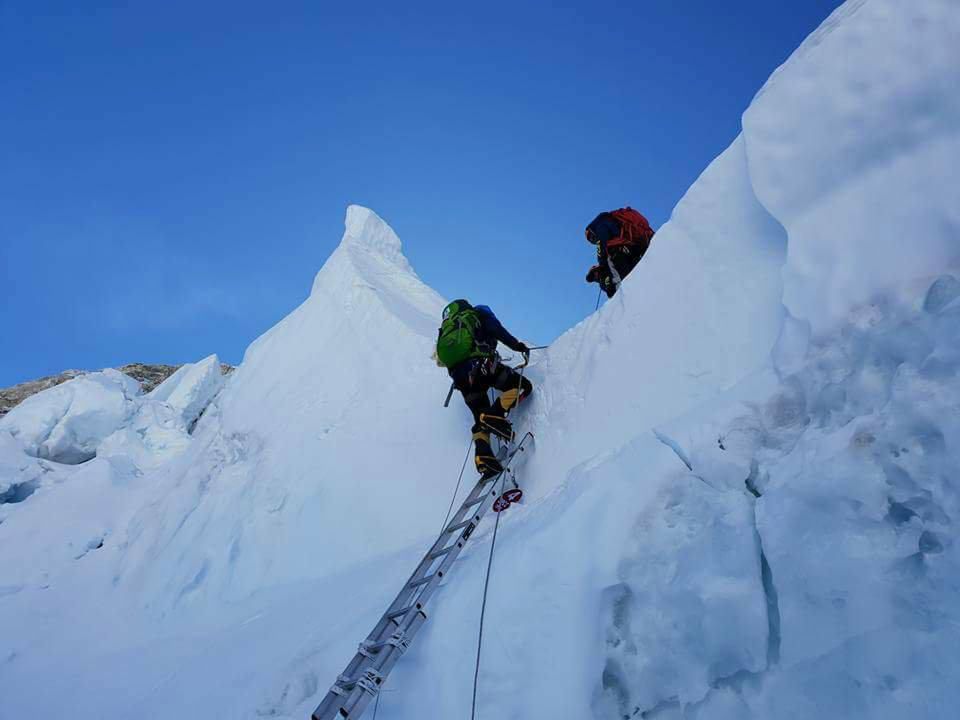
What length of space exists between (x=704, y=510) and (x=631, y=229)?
4568 mm

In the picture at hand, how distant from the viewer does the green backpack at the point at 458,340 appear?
4.88m

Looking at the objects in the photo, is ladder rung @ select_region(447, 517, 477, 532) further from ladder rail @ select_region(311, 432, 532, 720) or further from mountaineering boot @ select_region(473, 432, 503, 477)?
mountaineering boot @ select_region(473, 432, 503, 477)

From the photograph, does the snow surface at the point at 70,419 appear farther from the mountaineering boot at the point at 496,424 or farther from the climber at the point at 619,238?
the climber at the point at 619,238

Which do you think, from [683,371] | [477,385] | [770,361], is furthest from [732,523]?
[477,385]

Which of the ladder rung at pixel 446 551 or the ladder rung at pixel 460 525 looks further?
the ladder rung at pixel 460 525

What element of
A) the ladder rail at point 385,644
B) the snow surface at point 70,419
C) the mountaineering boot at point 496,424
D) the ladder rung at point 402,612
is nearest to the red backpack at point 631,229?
the mountaineering boot at point 496,424

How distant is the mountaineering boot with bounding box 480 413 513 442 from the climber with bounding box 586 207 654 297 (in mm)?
2558

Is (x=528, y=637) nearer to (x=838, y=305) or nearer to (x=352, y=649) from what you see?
(x=352, y=649)

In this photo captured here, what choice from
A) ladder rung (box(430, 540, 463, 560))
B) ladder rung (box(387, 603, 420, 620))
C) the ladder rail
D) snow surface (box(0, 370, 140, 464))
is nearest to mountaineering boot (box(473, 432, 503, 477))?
the ladder rail

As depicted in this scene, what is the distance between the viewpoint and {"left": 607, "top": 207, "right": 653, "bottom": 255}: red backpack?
6.25 m

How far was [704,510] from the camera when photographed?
7.85 feet

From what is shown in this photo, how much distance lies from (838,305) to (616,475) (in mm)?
1341

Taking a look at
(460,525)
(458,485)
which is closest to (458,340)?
(458,485)

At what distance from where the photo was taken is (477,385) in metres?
4.91
